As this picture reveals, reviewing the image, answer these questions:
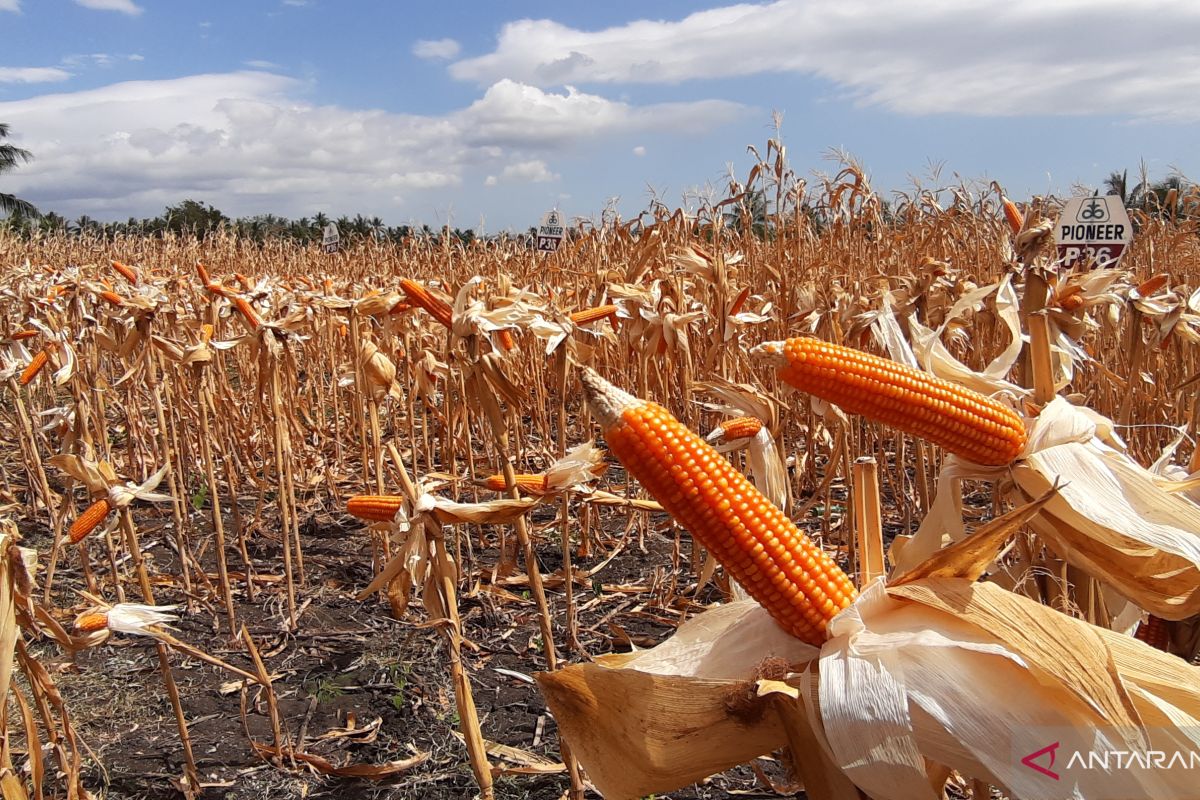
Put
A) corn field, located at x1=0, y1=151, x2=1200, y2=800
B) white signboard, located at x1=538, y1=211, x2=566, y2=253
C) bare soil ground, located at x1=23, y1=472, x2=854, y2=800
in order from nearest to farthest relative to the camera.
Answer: corn field, located at x1=0, y1=151, x2=1200, y2=800 → bare soil ground, located at x1=23, y1=472, x2=854, y2=800 → white signboard, located at x1=538, y1=211, x2=566, y2=253

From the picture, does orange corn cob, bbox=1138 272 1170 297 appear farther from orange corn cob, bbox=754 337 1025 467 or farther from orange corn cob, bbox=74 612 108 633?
orange corn cob, bbox=74 612 108 633

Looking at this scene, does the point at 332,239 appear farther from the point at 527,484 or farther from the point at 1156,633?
the point at 1156,633

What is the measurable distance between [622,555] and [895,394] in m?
3.27

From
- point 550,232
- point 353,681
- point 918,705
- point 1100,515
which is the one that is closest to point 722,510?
point 918,705

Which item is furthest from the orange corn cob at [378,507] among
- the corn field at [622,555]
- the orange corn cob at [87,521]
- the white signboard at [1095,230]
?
the white signboard at [1095,230]

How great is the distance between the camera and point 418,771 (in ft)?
9.12

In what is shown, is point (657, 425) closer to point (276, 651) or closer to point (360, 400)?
point (276, 651)

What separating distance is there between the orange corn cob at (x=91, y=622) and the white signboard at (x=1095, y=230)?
4.72m

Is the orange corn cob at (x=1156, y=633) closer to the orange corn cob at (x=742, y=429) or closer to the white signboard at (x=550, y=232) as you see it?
the orange corn cob at (x=742, y=429)

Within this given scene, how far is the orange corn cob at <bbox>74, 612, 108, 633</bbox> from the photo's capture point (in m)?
1.73

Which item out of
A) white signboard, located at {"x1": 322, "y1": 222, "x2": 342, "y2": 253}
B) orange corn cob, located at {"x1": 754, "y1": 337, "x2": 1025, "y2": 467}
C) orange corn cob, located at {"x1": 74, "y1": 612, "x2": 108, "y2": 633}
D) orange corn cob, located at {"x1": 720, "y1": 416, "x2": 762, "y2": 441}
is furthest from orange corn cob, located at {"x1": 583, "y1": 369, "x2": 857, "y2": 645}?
white signboard, located at {"x1": 322, "y1": 222, "x2": 342, "y2": 253}

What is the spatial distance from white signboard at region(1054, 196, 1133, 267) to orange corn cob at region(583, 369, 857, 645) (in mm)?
3897

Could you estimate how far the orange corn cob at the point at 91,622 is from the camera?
1.73 meters

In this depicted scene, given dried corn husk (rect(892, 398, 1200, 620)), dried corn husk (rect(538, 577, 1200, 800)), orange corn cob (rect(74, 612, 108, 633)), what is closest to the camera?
dried corn husk (rect(538, 577, 1200, 800))
